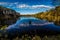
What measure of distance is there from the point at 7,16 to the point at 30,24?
56cm

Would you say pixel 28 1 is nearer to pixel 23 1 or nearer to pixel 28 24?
pixel 23 1

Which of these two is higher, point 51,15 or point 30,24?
point 51,15

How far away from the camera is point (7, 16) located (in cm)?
275

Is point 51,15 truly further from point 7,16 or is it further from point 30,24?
point 7,16

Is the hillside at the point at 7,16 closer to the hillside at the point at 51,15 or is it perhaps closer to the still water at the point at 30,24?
the still water at the point at 30,24

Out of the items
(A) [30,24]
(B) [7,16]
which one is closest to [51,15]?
(A) [30,24]

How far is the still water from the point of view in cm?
271

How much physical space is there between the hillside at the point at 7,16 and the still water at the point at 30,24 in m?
0.10

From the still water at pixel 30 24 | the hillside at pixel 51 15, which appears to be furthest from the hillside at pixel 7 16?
the hillside at pixel 51 15

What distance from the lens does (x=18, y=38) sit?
2.67 meters

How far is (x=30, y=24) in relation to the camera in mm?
2711

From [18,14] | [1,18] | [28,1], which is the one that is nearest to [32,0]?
[28,1]

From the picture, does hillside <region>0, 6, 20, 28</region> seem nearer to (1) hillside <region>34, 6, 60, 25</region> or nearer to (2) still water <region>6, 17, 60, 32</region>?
(2) still water <region>6, 17, 60, 32</region>

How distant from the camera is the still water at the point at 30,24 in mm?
2707
